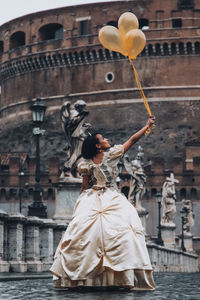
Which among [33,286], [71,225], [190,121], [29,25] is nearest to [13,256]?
[33,286]

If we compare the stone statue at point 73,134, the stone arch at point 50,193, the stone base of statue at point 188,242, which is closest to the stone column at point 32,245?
the stone statue at point 73,134

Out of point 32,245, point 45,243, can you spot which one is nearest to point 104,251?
point 32,245

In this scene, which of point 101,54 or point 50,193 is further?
point 101,54

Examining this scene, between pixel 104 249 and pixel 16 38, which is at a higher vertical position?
pixel 16 38

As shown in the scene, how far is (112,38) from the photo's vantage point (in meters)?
7.76

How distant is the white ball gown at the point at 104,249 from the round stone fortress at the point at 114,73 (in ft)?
141

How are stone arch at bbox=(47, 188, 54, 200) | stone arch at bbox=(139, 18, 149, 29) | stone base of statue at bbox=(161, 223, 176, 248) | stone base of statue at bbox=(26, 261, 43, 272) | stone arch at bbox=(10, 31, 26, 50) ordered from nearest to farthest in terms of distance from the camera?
stone base of statue at bbox=(26, 261, 43, 272) < stone base of statue at bbox=(161, 223, 176, 248) < stone arch at bbox=(47, 188, 54, 200) < stone arch at bbox=(139, 18, 149, 29) < stone arch at bbox=(10, 31, 26, 50)

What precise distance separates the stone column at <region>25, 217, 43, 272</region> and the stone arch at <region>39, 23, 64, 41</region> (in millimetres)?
43170

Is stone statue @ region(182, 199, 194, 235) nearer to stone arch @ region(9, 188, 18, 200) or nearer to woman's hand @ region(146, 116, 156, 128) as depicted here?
stone arch @ region(9, 188, 18, 200)

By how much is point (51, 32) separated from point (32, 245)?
45.1m

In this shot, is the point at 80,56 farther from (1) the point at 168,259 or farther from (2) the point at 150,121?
(2) the point at 150,121

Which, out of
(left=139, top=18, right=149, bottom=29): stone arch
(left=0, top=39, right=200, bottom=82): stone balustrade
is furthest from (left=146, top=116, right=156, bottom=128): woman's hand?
(left=139, top=18, right=149, bottom=29): stone arch

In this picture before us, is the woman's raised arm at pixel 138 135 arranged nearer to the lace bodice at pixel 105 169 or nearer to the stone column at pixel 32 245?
the lace bodice at pixel 105 169

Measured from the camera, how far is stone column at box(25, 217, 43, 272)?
11164mm
